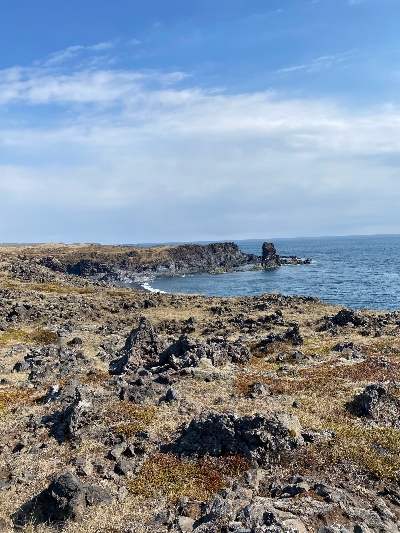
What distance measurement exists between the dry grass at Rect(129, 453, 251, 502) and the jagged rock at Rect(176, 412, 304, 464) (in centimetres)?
52

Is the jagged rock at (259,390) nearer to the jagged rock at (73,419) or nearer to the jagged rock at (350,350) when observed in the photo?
the jagged rock at (73,419)

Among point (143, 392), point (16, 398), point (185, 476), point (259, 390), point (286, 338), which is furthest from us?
point (286, 338)

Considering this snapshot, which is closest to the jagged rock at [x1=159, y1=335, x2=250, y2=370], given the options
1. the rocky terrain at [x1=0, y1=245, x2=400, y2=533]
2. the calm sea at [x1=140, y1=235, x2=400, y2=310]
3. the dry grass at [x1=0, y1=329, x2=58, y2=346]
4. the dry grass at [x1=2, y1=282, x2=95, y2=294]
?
the rocky terrain at [x1=0, y1=245, x2=400, y2=533]

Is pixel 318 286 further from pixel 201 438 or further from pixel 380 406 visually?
pixel 201 438

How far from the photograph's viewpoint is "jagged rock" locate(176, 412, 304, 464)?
17469mm

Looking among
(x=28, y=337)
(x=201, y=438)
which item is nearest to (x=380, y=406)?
(x=201, y=438)

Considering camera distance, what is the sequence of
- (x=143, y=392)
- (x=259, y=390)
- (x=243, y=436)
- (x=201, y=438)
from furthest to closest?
(x=259, y=390), (x=143, y=392), (x=201, y=438), (x=243, y=436)

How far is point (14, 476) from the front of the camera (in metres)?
17.2

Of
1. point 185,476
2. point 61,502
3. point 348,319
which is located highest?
point 61,502

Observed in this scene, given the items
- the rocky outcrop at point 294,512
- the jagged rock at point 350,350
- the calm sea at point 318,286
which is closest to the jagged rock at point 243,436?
the rocky outcrop at point 294,512

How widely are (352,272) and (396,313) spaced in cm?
10185

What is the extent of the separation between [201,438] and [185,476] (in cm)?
238

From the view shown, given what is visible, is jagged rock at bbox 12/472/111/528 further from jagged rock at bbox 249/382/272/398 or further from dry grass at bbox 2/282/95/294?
dry grass at bbox 2/282/95/294

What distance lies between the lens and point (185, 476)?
643 inches
